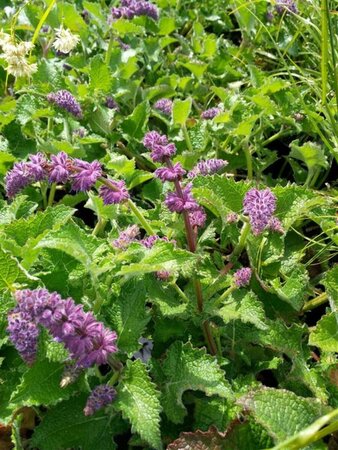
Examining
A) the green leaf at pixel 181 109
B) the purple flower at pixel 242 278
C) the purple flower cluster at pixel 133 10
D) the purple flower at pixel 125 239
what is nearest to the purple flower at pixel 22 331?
the purple flower at pixel 125 239

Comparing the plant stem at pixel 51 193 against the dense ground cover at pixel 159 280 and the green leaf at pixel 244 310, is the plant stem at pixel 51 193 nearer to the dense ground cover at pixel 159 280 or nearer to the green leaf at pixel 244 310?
the dense ground cover at pixel 159 280

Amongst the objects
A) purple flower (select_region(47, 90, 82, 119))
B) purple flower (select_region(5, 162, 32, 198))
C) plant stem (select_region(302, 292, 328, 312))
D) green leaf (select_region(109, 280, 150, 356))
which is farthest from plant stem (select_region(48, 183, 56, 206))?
plant stem (select_region(302, 292, 328, 312))

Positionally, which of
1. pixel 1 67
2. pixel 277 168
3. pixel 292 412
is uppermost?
pixel 1 67

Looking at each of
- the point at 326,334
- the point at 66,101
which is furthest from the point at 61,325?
the point at 66,101

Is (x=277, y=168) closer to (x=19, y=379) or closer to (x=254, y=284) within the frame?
(x=254, y=284)

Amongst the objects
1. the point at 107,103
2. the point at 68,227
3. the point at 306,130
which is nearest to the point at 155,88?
the point at 107,103

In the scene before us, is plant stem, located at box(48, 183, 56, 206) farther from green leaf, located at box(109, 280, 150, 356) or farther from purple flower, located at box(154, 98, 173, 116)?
green leaf, located at box(109, 280, 150, 356)
